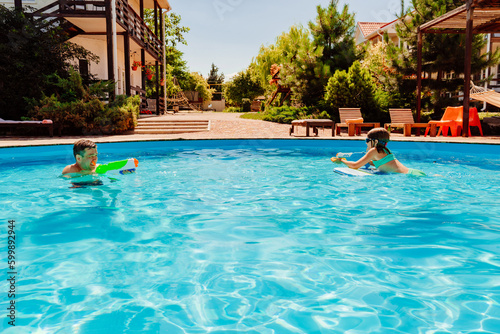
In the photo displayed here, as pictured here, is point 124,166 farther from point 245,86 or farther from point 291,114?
point 245,86

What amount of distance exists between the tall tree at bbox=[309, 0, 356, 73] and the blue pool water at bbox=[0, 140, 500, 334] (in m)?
11.0

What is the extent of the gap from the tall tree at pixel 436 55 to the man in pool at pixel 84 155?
12735mm

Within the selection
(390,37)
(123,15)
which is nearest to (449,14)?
(123,15)

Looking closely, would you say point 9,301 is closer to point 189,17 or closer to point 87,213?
point 87,213

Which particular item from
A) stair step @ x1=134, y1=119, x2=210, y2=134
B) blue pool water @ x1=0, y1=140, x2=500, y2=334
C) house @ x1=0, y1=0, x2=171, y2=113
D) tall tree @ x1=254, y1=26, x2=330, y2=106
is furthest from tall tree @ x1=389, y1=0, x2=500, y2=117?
house @ x1=0, y1=0, x2=171, y2=113

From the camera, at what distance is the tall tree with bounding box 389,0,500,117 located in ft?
44.0

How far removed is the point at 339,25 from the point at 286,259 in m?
15.5

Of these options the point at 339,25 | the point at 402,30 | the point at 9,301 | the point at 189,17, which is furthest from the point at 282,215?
the point at 189,17

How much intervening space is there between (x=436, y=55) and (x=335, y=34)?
4306 millimetres

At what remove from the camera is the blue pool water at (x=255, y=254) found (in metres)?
2.00

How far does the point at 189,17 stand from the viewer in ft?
103

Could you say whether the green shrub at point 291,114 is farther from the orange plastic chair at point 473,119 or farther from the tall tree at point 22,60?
the tall tree at point 22,60

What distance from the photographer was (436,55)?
46.4 feet

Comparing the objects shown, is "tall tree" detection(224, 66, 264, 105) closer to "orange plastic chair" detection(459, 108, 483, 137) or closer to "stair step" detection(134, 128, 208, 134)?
"stair step" detection(134, 128, 208, 134)
